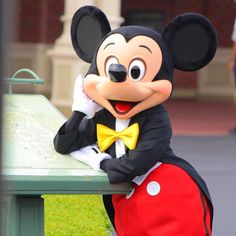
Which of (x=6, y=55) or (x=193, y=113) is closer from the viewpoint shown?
(x=6, y=55)

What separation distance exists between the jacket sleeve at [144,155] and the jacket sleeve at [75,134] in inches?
8.5

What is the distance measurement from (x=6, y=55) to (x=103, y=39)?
2.75 metres

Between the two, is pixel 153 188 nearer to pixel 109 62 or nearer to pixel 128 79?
pixel 128 79

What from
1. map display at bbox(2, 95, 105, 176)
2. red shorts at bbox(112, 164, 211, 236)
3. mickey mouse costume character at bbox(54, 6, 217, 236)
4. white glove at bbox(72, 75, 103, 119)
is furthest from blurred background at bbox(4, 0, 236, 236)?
red shorts at bbox(112, 164, 211, 236)

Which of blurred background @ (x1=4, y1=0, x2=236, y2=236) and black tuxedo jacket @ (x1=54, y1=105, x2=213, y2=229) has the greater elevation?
black tuxedo jacket @ (x1=54, y1=105, x2=213, y2=229)

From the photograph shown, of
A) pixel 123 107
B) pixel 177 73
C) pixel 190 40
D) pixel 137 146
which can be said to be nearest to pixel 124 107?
pixel 123 107

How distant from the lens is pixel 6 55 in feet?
2.21

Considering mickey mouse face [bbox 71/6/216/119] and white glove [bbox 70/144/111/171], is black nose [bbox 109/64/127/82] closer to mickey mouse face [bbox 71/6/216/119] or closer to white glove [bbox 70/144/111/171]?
mickey mouse face [bbox 71/6/216/119]

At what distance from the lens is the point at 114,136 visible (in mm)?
3148

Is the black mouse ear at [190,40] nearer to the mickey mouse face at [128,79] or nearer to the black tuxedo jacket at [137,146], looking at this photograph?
the mickey mouse face at [128,79]

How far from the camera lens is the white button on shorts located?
3021 millimetres

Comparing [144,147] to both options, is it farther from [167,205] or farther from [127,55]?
[127,55]

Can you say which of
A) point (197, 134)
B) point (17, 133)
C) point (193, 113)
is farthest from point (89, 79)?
point (193, 113)

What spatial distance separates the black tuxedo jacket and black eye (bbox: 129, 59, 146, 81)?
0.16m
